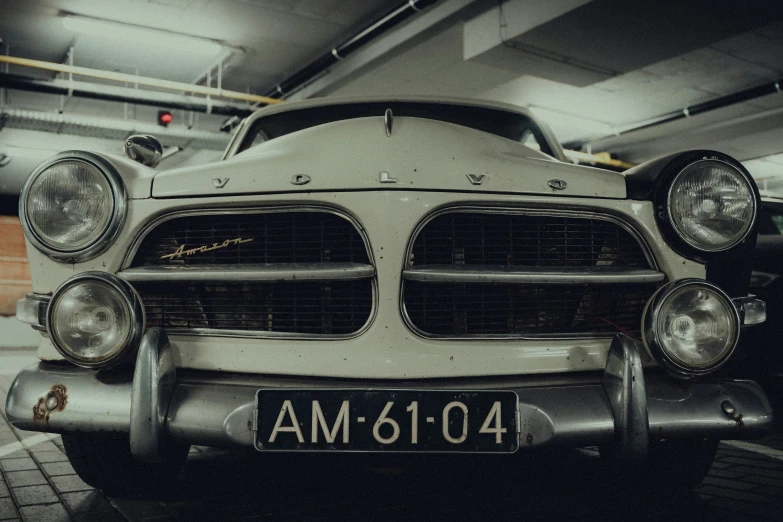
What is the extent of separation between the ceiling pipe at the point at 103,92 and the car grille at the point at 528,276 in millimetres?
8158

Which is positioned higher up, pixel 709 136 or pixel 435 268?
pixel 709 136

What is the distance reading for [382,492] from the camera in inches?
94.2

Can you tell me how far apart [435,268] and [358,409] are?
0.45 meters

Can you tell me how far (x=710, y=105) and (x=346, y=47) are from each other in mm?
5394

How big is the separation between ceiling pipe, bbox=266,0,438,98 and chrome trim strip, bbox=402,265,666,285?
5.50m

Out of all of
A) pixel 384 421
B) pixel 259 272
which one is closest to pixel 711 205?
pixel 384 421

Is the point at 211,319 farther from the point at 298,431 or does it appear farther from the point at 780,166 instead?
the point at 780,166

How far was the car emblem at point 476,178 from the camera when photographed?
6.23 ft

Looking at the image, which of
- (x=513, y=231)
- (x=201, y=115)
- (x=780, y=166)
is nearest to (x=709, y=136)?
(x=780, y=166)

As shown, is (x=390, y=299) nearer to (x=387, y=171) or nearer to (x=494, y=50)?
(x=387, y=171)

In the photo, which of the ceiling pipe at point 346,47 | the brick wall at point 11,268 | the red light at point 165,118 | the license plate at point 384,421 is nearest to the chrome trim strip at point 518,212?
the license plate at point 384,421

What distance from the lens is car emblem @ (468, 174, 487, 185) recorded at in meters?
1.90

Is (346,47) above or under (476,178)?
above

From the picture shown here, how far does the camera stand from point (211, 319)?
200cm
